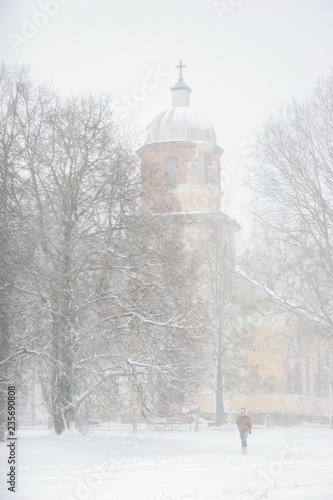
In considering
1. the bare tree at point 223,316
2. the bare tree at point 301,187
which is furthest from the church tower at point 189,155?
the bare tree at point 301,187

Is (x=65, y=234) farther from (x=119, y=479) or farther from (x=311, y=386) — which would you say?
(x=311, y=386)

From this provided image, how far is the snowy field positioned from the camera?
11477 mm

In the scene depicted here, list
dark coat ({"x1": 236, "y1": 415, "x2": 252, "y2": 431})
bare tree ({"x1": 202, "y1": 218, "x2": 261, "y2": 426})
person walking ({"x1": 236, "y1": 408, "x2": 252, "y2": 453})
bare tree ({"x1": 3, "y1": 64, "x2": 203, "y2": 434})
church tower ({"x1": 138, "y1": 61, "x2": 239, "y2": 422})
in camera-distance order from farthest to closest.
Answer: church tower ({"x1": 138, "y1": 61, "x2": 239, "y2": 422}) → bare tree ({"x1": 202, "y1": 218, "x2": 261, "y2": 426}) → dark coat ({"x1": 236, "y1": 415, "x2": 252, "y2": 431}) → person walking ({"x1": 236, "y1": 408, "x2": 252, "y2": 453}) → bare tree ({"x1": 3, "y1": 64, "x2": 203, "y2": 434})

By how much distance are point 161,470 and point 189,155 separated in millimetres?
24705

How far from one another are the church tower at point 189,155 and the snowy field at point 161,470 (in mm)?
17067

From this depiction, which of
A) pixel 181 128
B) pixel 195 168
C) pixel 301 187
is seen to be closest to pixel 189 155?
pixel 195 168

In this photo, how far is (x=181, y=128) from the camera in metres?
37.8

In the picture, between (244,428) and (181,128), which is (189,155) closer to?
(181,128)

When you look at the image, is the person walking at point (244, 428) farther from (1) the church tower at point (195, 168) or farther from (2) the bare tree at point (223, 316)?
(1) the church tower at point (195, 168)

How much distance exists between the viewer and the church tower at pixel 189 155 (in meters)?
37.1

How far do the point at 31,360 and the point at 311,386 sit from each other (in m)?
26.8

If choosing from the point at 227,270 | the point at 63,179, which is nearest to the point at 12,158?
the point at 63,179

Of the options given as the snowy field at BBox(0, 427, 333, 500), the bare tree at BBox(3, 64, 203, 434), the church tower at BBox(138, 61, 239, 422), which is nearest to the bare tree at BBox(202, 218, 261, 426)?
the church tower at BBox(138, 61, 239, 422)

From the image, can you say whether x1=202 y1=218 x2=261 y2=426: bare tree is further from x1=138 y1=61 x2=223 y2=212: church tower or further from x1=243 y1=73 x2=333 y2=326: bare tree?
x1=243 y1=73 x2=333 y2=326: bare tree
